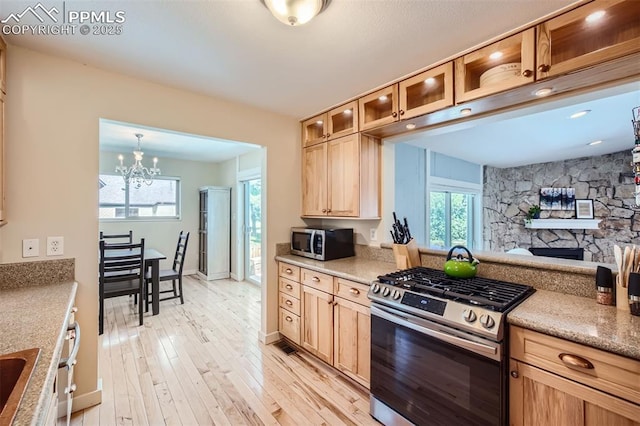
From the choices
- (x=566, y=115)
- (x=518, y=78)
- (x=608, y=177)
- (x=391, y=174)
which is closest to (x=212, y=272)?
(x=391, y=174)

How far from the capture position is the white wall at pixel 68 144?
1743mm

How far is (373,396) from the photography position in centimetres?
190

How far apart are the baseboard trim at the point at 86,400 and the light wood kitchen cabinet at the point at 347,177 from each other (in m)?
2.25

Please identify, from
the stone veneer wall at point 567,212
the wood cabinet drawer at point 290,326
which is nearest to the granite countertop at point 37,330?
the wood cabinet drawer at point 290,326

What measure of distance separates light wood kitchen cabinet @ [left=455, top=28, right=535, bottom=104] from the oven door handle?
146cm

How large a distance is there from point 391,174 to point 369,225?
56cm

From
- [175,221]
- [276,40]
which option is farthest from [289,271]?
[175,221]

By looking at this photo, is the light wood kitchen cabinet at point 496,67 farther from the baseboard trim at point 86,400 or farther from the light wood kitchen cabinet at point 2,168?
the baseboard trim at point 86,400

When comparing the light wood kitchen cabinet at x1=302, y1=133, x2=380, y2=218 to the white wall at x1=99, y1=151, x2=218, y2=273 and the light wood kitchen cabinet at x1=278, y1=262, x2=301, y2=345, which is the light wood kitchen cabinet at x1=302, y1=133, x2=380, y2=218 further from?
the white wall at x1=99, y1=151, x2=218, y2=273

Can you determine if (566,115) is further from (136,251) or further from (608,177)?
(136,251)

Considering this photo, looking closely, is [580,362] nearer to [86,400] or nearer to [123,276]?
[86,400]

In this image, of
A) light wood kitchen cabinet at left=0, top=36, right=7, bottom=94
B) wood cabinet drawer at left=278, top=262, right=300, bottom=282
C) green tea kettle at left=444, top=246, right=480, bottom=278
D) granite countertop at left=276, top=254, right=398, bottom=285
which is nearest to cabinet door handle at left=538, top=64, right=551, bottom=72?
green tea kettle at left=444, top=246, right=480, bottom=278

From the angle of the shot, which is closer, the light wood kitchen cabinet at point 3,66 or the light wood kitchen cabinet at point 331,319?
the light wood kitchen cabinet at point 3,66

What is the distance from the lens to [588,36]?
1.53 metres
